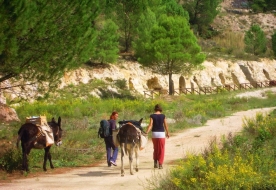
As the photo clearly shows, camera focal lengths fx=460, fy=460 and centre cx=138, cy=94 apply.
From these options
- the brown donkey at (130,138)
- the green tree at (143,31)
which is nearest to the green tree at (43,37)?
the brown donkey at (130,138)

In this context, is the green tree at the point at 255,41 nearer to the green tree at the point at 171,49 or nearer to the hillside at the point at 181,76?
the hillside at the point at 181,76

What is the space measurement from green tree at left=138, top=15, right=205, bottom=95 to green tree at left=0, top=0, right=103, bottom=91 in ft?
96.3

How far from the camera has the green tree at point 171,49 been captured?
45156 millimetres

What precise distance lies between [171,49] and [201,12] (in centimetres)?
4209

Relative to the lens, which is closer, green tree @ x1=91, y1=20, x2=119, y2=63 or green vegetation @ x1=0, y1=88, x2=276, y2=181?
green vegetation @ x1=0, y1=88, x2=276, y2=181

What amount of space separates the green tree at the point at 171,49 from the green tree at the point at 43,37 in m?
29.3

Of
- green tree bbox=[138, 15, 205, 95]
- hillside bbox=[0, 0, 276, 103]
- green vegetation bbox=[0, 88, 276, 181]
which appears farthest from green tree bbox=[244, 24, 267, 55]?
green vegetation bbox=[0, 88, 276, 181]

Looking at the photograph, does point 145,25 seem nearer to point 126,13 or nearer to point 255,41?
point 126,13

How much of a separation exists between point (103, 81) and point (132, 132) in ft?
109

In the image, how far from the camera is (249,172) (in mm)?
8039

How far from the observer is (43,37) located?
13789mm

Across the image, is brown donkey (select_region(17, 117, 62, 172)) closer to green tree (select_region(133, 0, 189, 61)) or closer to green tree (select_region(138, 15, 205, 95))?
green tree (select_region(138, 15, 205, 95))

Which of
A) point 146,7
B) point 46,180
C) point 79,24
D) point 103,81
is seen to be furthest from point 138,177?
point 146,7

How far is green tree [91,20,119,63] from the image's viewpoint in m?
45.3
